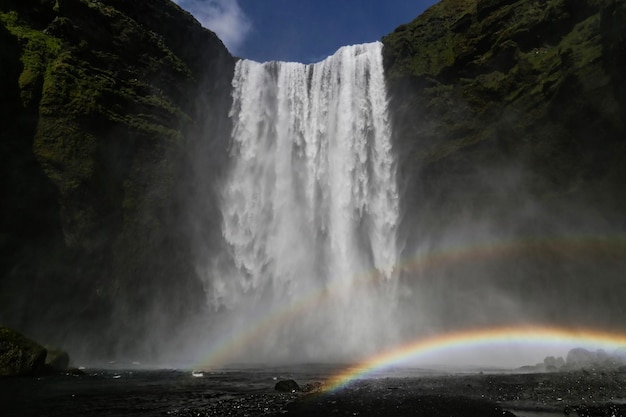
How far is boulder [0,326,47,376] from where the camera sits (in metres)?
18.2

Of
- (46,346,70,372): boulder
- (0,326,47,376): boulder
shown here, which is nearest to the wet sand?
(0,326,47,376): boulder

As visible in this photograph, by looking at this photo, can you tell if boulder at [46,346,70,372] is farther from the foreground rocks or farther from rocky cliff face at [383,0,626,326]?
rocky cliff face at [383,0,626,326]

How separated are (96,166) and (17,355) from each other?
49.8 feet

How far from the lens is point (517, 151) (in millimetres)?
31781

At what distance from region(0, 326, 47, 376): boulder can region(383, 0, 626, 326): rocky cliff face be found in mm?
26356

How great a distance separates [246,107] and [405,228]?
19395 millimetres

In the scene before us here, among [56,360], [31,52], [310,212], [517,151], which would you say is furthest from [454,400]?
[31,52]

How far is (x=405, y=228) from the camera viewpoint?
37.2 meters

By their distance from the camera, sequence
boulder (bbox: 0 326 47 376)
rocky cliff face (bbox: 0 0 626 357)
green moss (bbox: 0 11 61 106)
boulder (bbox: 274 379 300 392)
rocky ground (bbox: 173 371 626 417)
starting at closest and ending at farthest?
rocky ground (bbox: 173 371 626 417) → boulder (bbox: 274 379 300 392) → boulder (bbox: 0 326 47 376) → rocky cliff face (bbox: 0 0 626 357) → green moss (bbox: 0 11 61 106)

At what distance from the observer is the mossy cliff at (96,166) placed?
2716 cm

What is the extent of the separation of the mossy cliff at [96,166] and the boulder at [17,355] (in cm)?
779

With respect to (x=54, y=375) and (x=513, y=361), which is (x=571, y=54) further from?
(x=54, y=375)

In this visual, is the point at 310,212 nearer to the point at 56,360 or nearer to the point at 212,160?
the point at 212,160

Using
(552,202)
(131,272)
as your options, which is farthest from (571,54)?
(131,272)
